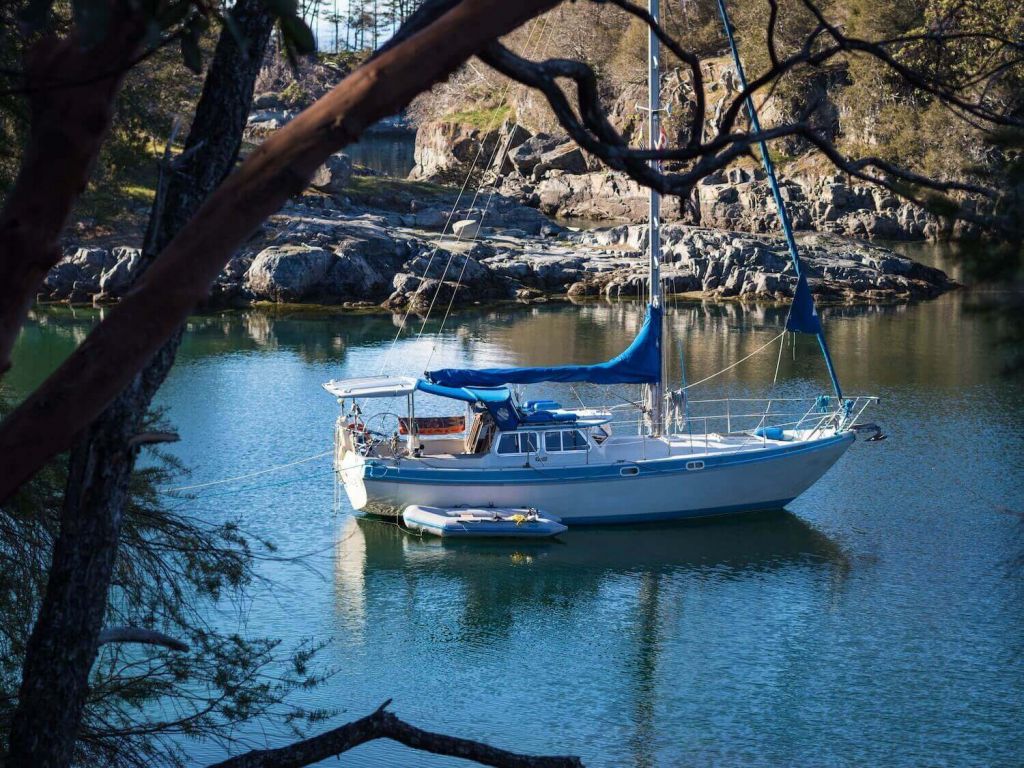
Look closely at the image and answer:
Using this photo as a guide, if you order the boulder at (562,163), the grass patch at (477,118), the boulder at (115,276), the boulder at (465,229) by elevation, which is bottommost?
the boulder at (115,276)

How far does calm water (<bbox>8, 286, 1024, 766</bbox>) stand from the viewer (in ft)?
38.9

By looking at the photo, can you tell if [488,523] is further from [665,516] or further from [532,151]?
[532,151]

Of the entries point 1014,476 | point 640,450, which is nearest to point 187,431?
point 640,450

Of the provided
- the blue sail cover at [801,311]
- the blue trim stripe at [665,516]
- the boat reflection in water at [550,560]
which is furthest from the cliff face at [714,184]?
the boat reflection in water at [550,560]

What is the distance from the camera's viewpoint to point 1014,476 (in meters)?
19.4

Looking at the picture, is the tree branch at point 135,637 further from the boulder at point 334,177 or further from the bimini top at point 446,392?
the boulder at point 334,177

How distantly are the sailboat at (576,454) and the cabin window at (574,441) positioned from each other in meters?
0.02

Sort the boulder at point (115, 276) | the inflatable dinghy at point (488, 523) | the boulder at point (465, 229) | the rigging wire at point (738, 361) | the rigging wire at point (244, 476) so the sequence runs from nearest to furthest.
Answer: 1. the inflatable dinghy at point (488, 523)
2. the rigging wire at point (244, 476)
3. the rigging wire at point (738, 361)
4. the boulder at point (115, 276)
5. the boulder at point (465, 229)

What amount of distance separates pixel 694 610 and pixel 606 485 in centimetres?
277

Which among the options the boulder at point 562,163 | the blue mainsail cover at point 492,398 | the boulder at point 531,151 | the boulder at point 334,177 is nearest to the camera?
the blue mainsail cover at point 492,398

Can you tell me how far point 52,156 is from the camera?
2742mm

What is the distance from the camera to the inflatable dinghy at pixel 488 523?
54.6ft

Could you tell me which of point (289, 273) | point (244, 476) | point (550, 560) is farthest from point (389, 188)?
point (550, 560)

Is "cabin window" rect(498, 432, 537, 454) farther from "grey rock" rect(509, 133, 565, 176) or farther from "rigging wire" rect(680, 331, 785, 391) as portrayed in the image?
"grey rock" rect(509, 133, 565, 176)
